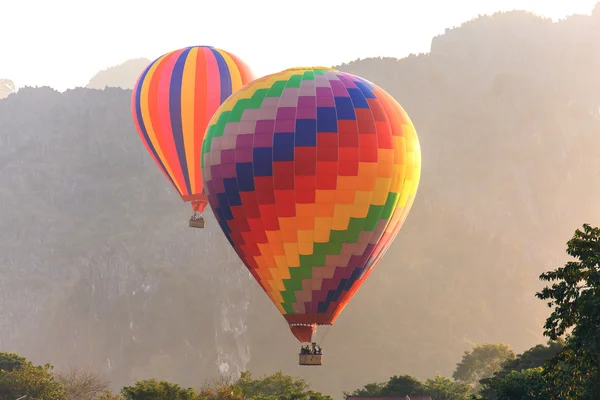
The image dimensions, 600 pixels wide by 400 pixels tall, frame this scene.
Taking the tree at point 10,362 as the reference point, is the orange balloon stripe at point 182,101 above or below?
above

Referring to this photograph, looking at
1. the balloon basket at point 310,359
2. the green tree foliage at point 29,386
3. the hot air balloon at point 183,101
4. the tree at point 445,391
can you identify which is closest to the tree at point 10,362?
the green tree foliage at point 29,386

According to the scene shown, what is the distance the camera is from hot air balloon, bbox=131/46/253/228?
3051 inches

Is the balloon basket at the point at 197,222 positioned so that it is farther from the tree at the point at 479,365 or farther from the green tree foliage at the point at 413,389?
the tree at the point at 479,365

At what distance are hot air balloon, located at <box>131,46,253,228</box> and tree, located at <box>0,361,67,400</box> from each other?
17.0 m

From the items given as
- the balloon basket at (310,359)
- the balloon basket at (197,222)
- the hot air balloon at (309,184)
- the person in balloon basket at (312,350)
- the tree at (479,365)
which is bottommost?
the balloon basket at (310,359)

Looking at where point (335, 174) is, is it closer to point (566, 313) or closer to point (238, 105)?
point (238, 105)

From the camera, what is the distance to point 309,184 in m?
50.3

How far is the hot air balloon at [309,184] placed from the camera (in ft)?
166

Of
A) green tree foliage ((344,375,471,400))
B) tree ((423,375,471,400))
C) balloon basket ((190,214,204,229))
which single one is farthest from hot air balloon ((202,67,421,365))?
tree ((423,375,471,400))

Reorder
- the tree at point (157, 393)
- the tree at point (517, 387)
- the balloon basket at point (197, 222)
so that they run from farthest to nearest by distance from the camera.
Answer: the tree at point (157, 393), the balloon basket at point (197, 222), the tree at point (517, 387)

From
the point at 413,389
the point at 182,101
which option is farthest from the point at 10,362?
the point at 413,389

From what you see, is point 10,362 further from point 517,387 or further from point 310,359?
point 517,387

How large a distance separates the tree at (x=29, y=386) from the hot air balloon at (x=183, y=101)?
17.0 metres

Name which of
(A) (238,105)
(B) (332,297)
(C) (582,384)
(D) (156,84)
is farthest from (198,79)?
(C) (582,384)
